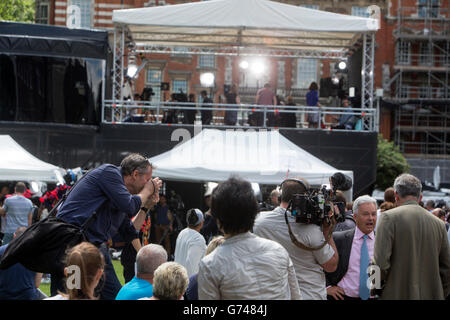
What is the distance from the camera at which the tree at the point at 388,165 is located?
43031 mm

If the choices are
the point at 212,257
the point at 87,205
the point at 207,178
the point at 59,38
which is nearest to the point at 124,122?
the point at 59,38

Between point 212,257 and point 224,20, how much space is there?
14000 millimetres

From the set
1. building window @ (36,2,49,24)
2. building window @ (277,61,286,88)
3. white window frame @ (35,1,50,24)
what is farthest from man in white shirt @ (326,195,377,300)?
building window @ (36,2,49,24)

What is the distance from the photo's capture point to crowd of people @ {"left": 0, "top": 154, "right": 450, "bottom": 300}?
3.47 m

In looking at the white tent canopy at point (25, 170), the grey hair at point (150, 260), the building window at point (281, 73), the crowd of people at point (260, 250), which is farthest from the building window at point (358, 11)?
the grey hair at point (150, 260)

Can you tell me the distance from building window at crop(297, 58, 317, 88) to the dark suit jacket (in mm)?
43829

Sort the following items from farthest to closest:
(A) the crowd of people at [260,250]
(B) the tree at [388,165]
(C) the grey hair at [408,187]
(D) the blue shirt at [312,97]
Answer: (B) the tree at [388,165] → (D) the blue shirt at [312,97] → (C) the grey hair at [408,187] → (A) the crowd of people at [260,250]

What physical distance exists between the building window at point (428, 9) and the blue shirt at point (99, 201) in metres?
49.5

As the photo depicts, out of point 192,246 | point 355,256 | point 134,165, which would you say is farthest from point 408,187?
point 192,246

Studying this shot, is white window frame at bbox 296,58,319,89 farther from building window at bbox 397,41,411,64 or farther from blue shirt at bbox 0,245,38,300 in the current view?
blue shirt at bbox 0,245,38,300

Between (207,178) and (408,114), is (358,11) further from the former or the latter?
(207,178)

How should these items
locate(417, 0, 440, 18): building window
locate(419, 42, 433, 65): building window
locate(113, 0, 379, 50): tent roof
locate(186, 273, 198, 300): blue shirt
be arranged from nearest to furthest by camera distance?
locate(186, 273, 198, 300): blue shirt
locate(113, 0, 379, 50): tent roof
locate(419, 42, 433, 65): building window
locate(417, 0, 440, 18): building window

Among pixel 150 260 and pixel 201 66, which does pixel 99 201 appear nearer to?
pixel 150 260

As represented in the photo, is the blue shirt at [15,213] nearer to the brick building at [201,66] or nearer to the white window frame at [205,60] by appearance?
the brick building at [201,66]
